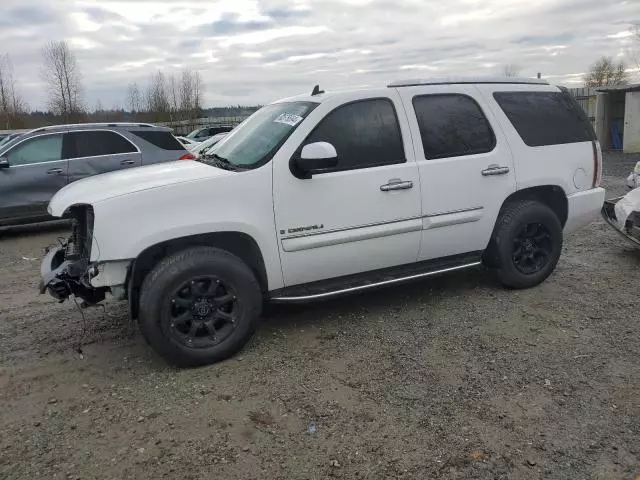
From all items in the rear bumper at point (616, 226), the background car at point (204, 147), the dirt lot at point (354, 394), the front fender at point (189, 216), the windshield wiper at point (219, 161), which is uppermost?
the background car at point (204, 147)

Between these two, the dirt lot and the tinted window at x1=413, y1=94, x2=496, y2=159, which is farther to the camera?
the tinted window at x1=413, y1=94, x2=496, y2=159

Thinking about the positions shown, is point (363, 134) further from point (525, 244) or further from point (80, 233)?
point (80, 233)

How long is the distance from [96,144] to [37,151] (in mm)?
917

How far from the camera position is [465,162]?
4.75 metres

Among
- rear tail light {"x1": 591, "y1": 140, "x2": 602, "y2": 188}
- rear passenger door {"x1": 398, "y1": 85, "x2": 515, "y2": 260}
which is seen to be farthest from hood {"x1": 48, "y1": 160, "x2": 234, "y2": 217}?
rear tail light {"x1": 591, "y1": 140, "x2": 602, "y2": 188}

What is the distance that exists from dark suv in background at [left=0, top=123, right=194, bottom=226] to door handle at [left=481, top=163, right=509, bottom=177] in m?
5.28

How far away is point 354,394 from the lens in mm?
3529

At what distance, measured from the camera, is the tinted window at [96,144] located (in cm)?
923

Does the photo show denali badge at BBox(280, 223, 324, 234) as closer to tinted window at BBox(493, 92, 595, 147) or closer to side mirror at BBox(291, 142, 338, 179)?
side mirror at BBox(291, 142, 338, 179)

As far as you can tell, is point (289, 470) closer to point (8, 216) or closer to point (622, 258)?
point (622, 258)

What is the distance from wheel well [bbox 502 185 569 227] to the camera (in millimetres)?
5270

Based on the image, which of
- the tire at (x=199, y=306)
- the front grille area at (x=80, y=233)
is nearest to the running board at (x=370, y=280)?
the tire at (x=199, y=306)

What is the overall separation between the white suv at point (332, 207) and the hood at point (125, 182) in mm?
18

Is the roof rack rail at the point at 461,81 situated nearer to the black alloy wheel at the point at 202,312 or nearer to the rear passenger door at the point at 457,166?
the rear passenger door at the point at 457,166
